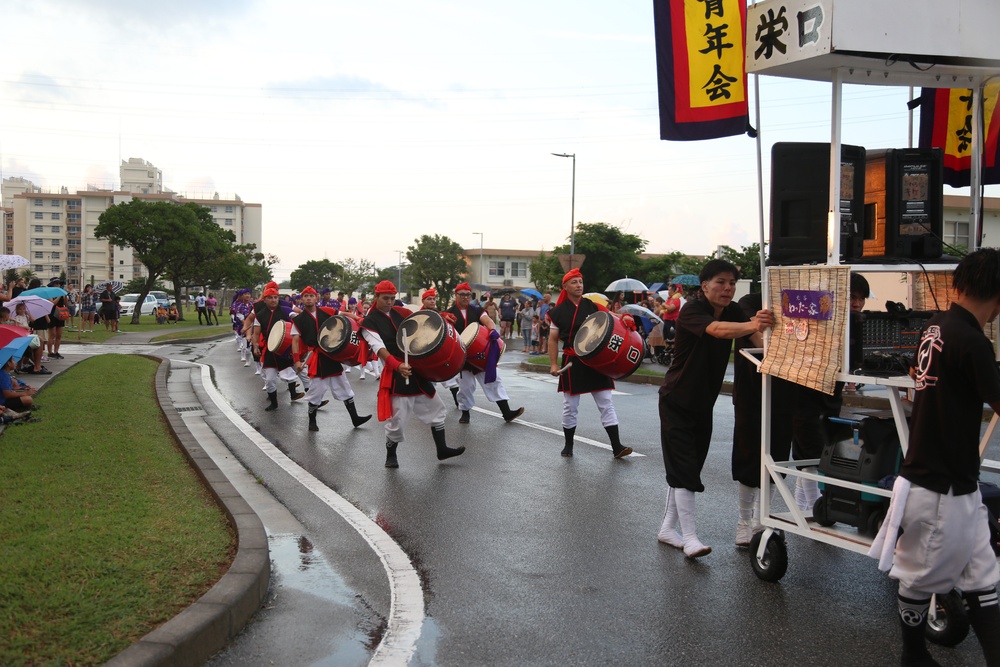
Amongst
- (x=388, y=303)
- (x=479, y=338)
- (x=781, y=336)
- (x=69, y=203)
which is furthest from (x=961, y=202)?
(x=69, y=203)

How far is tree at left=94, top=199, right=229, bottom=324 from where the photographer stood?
48.0m

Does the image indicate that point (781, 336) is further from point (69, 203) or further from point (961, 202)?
point (69, 203)

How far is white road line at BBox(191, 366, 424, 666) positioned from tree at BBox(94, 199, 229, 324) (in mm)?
41318

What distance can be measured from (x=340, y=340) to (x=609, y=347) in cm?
449

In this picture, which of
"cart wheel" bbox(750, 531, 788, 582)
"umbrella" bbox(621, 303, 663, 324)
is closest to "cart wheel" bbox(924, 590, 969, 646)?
"cart wheel" bbox(750, 531, 788, 582)

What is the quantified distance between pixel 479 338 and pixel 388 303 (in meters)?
2.86

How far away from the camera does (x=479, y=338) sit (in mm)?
11938

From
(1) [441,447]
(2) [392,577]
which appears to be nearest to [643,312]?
(1) [441,447]

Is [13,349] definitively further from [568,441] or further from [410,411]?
[568,441]

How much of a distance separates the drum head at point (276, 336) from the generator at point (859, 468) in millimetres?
10267

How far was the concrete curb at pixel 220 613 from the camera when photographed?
3.89 meters

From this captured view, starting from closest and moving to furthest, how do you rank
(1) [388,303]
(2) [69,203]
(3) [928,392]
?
1. (3) [928,392]
2. (1) [388,303]
3. (2) [69,203]

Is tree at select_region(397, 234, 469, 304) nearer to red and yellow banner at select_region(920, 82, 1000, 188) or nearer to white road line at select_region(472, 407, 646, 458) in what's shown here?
white road line at select_region(472, 407, 646, 458)

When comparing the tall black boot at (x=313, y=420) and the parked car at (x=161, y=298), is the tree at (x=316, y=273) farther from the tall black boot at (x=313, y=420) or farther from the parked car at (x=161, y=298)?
the tall black boot at (x=313, y=420)
